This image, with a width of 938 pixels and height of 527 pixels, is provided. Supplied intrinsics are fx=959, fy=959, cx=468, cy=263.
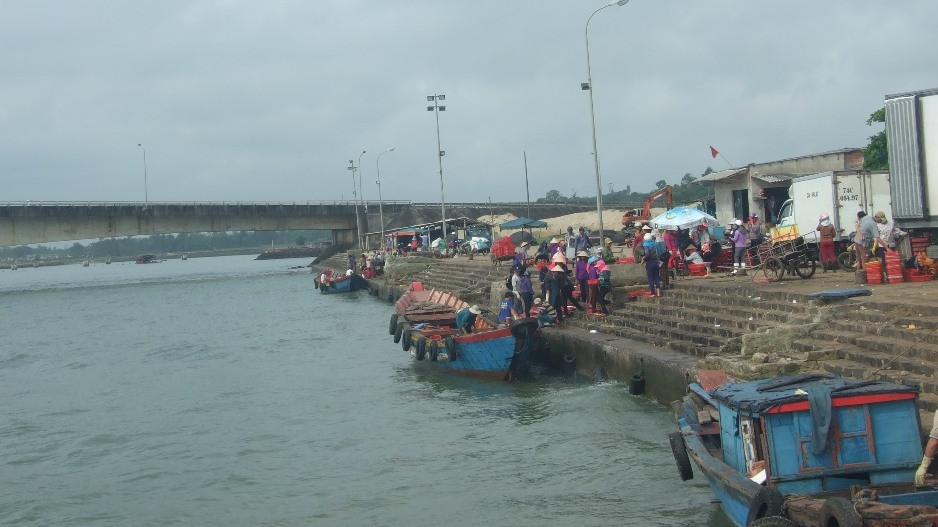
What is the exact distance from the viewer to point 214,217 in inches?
2854

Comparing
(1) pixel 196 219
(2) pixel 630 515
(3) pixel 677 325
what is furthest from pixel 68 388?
(1) pixel 196 219

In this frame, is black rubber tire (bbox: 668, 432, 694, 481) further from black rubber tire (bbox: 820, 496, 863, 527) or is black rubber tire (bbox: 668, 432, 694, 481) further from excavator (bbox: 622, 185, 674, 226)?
excavator (bbox: 622, 185, 674, 226)

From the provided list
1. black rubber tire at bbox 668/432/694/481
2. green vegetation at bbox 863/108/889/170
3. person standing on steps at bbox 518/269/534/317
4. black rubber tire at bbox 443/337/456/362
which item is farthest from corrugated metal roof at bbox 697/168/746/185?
black rubber tire at bbox 668/432/694/481

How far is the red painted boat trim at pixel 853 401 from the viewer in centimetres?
768

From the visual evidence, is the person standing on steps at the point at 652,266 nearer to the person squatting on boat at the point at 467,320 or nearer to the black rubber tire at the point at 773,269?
the black rubber tire at the point at 773,269

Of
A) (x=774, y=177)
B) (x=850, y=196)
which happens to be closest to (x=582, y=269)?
(x=850, y=196)

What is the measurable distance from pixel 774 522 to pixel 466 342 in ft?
39.4

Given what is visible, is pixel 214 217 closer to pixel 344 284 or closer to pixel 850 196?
pixel 344 284

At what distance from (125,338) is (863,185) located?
26.1m

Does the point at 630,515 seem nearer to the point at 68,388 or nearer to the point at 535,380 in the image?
the point at 535,380

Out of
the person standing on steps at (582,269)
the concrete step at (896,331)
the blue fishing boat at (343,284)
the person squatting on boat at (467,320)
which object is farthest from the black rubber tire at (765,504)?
the blue fishing boat at (343,284)

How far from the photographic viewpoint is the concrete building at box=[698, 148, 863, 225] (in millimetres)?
31453

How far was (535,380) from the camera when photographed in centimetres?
1914

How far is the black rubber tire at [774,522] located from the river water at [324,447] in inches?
109
